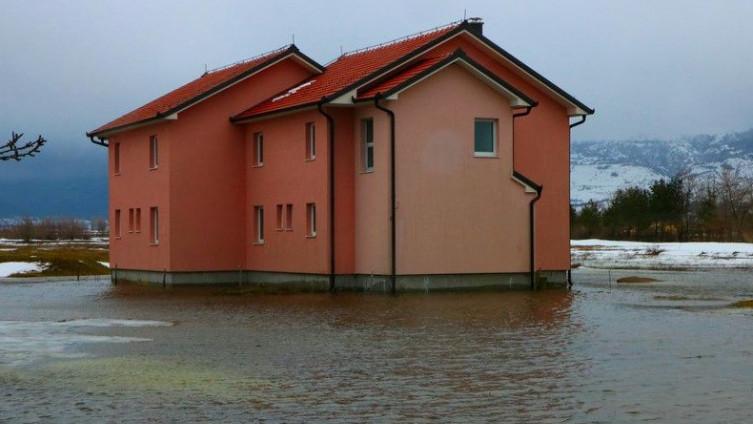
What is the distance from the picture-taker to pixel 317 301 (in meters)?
27.8

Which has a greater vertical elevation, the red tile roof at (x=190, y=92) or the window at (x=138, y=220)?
the red tile roof at (x=190, y=92)

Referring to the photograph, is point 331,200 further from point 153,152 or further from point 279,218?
point 153,152

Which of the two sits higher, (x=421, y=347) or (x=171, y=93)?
(x=171, y=93)

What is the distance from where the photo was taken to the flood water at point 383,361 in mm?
11867

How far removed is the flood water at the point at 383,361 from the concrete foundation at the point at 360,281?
322cm

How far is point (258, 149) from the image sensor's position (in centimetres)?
3622

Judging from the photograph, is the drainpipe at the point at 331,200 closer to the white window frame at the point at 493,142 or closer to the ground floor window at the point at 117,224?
the white window frame at the point at 493,142

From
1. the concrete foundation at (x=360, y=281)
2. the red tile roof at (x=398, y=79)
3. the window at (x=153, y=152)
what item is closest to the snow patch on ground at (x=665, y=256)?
the concrete foundation at (x=360, y=281)

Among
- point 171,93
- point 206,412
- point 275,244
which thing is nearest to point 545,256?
point 275,244

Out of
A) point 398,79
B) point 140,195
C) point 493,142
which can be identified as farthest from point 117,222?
point 493,142

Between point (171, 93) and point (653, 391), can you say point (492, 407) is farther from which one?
point (171, 93)

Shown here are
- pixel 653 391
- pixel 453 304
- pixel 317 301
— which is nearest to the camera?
pixel 653 391

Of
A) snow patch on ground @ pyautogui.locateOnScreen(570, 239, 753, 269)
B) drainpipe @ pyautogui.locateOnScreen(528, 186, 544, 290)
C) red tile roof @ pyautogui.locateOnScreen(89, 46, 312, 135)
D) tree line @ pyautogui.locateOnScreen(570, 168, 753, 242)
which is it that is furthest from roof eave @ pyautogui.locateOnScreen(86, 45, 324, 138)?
tree line @ pyautogui.locateOnScreen(570, 168, 753, 242)

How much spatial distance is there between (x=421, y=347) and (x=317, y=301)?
10.7m
